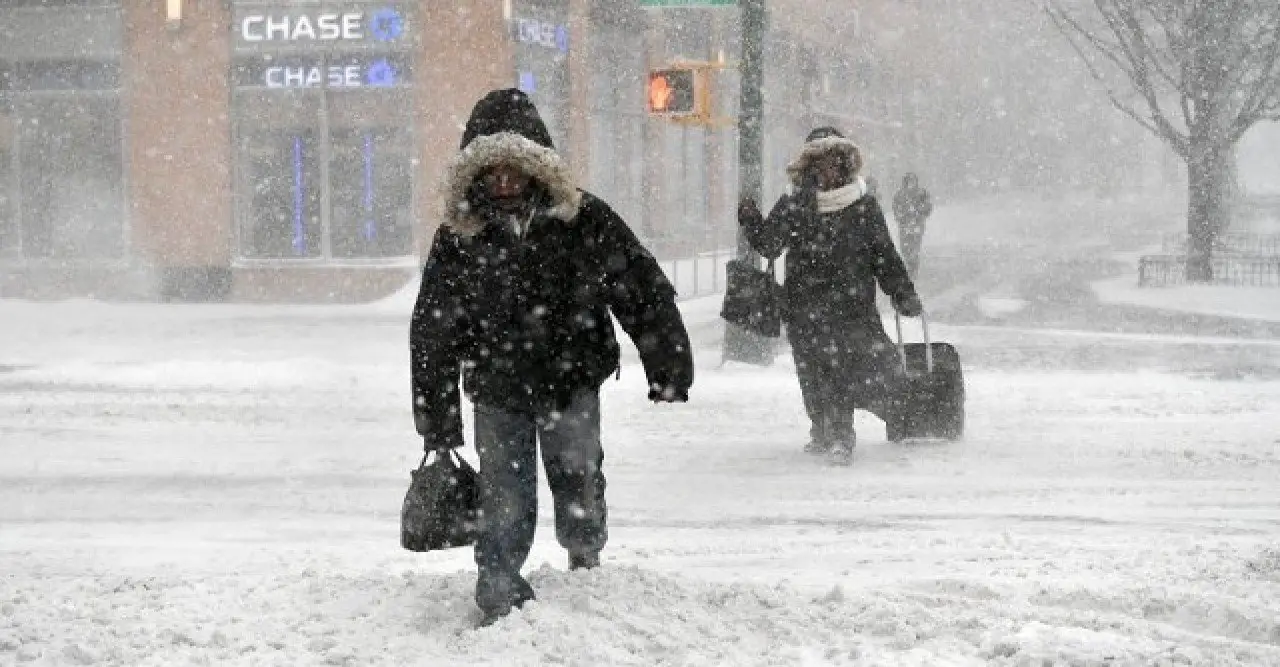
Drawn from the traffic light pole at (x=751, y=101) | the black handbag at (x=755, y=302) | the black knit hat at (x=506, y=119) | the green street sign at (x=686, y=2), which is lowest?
the black handbag at (x=755, y=302)

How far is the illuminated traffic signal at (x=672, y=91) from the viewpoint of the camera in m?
15.4

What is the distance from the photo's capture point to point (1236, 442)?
34.5ft

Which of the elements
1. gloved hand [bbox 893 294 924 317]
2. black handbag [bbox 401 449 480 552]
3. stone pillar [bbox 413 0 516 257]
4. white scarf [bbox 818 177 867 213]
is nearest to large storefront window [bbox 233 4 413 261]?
stone pillar [bbox 413 0 516 257]

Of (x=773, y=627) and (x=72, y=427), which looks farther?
(x=72, y=427)

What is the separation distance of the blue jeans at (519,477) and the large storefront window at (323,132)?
716 inches

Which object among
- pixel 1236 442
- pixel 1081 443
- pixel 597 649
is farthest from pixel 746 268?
pixel 597 649

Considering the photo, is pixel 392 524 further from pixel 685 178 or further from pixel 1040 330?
pixel 685 178

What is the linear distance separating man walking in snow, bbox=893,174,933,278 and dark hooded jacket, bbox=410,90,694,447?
2049 cm

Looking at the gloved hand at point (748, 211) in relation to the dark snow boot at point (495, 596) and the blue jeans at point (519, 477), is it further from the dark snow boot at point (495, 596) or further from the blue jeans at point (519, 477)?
the dark snow boot at point (495, 596)

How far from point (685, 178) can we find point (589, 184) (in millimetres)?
5393

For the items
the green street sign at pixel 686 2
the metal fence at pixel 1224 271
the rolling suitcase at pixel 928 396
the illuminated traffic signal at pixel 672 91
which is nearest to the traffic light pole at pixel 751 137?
the green street sign at pixel 686 2

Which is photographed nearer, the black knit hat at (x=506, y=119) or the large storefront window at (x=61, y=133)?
the black knit hat at (x=506, y=119)

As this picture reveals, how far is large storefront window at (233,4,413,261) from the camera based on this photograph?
75.9 ft

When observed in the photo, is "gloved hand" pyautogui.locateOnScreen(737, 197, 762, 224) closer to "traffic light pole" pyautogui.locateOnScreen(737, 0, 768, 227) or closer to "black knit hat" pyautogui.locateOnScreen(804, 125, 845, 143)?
"black knit hat" pyautogui.locateOnScreen(804, 125, 845, 143)
